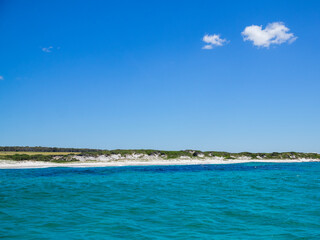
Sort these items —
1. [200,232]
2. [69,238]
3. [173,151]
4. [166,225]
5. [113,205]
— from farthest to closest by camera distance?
[173,151] → [113,205] → [166,225] → [200,232] → [69,238]

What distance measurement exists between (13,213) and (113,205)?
A: 235 inches

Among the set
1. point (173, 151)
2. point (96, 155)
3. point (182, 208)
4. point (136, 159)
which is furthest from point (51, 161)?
point (182, 208)

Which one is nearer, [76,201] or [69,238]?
[69,238]

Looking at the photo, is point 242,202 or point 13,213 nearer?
point 13,213

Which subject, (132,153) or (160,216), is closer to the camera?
(160,216)

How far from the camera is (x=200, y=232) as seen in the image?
35.3 feet

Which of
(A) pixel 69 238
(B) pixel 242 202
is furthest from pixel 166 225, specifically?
(B) pixel 242 202

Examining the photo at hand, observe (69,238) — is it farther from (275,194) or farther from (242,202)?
(275,194)

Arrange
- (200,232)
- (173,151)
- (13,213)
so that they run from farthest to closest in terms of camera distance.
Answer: (173,151) → (13,213) → (200,232)

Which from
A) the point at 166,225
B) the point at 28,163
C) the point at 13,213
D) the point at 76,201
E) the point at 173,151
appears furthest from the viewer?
the point at 173,151

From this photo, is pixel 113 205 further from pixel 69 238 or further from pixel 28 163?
pixel 28 163

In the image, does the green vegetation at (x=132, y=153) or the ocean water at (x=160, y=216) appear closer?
the ocean water at (x=160, y=216)

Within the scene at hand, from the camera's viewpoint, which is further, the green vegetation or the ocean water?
the green vegetation

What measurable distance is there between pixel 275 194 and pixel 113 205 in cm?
1373
